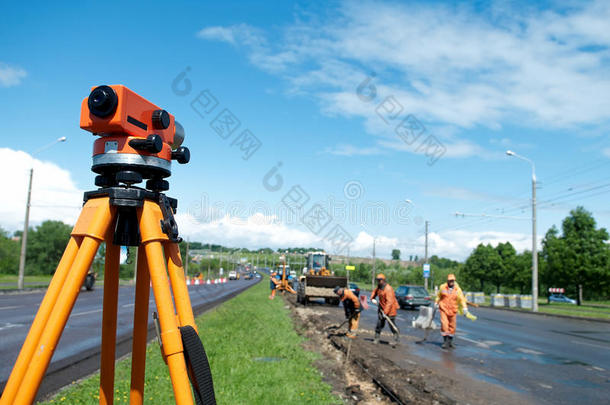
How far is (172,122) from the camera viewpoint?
2754 millimetres

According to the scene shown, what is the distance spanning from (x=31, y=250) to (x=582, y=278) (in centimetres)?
6918

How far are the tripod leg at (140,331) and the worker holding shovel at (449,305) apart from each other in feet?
34.5

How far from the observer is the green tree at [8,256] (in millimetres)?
72188

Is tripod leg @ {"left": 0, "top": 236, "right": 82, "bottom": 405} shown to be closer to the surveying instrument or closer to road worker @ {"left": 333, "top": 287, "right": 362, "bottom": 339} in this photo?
the surveying instrument

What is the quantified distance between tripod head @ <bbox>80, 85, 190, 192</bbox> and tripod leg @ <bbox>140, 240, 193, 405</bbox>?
36cm

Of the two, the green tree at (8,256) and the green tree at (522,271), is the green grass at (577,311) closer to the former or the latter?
the green tree at (522,271)

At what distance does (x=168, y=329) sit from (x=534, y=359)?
1092cm

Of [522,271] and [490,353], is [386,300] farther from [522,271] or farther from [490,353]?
[522,271]

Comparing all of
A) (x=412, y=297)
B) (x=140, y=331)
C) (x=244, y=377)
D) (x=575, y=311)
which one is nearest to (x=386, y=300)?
(x=244, y=377)

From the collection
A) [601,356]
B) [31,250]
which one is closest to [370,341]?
[601,356]

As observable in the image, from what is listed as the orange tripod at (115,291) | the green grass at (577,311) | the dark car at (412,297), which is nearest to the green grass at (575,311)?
the green grass at (577,311)

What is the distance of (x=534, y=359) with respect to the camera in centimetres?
1116

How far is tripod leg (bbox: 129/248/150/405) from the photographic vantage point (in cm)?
276

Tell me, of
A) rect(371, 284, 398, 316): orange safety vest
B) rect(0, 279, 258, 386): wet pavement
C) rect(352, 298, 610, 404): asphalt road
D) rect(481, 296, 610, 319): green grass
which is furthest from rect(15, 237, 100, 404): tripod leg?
rect(481, 296, 610, 319): green grass
